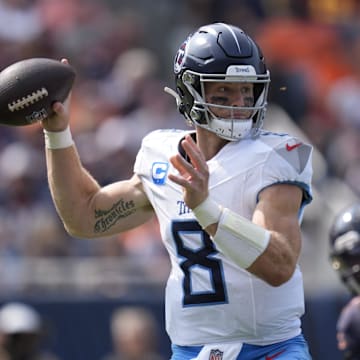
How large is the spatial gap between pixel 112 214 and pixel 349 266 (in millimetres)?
1053

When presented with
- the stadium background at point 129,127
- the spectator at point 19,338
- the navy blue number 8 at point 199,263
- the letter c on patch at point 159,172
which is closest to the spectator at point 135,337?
the stadium background at point 129,127

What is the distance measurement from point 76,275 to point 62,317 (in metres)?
0.29

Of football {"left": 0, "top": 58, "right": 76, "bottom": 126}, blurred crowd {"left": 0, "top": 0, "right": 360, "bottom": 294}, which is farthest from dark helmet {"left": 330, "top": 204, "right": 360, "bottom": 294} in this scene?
blurred crowd {"left": 0, "top": 0, "right": 360, "bottom": 294}

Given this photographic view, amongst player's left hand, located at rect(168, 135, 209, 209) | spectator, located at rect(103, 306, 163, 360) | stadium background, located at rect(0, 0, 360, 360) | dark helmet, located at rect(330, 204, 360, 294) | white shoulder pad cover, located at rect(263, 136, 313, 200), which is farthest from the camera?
stadium background, located at rect(0, 0, 360, 360)

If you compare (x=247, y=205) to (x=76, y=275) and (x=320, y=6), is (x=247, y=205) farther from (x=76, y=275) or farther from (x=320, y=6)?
(x=320, y=6)

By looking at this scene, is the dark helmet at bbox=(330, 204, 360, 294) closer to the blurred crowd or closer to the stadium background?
the stadium background

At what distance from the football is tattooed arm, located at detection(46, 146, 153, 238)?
23 centimetres

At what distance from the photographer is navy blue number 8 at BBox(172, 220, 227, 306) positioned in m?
4.32

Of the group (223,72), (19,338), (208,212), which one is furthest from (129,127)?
(208,212)

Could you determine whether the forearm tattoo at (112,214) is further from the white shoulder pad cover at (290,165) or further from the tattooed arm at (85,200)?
the white shoulder pad cover at (290,165)

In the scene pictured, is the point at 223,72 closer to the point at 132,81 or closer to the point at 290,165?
the point at 290,165

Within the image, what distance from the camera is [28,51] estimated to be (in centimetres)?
1031

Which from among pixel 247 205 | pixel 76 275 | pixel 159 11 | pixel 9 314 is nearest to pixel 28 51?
pixel 159 11

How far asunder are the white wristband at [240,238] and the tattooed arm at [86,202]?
31.4 inches
